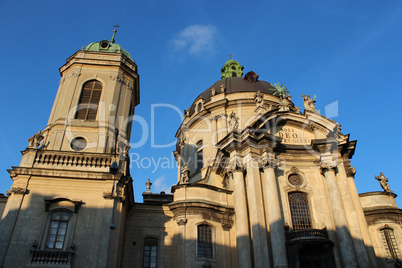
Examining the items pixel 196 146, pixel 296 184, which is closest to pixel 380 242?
pixel 296 184

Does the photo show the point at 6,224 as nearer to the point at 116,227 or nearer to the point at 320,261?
the point at 116,227

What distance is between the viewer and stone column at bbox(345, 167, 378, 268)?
62.5 ft

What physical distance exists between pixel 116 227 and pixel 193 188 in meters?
5.82

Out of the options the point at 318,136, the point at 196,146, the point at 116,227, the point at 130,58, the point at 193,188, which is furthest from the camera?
the point at 196,146

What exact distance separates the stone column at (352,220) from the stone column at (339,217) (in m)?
0.35

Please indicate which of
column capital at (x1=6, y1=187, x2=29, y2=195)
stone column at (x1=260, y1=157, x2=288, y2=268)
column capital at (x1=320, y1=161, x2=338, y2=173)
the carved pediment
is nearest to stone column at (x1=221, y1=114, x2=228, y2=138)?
the carved pediment

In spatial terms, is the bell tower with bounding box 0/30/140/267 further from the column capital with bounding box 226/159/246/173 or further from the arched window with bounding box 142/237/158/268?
the column capital with bounding box 226/159/246/173

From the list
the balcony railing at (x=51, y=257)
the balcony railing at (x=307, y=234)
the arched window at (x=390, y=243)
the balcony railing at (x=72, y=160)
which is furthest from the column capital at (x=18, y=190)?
the arched window at (x=390, y=243)

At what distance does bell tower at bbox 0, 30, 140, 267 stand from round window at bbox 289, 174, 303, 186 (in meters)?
10.5

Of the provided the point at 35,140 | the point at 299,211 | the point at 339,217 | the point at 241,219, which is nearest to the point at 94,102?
the point at 35,140

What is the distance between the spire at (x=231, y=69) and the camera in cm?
4225

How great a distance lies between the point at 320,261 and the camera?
63.4 ft

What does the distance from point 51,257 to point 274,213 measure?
11841mm

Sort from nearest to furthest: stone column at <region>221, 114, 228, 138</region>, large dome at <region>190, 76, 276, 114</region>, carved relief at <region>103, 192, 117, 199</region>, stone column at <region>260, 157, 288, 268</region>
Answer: carved relief at <region>103, 192, 117, 199</region>, stone column at <region>260, 157, 288, 268</region>, stone column at <region>221, 114, 228, 138</region>, large dome at <region>190, 76, 276, 114</region>
